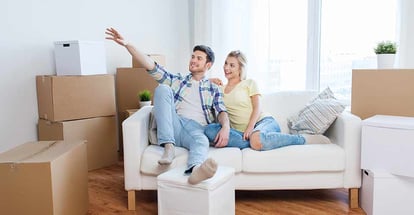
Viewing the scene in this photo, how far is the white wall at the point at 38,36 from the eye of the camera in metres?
2.95

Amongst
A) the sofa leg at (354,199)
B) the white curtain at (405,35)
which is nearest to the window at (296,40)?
the white curtain at (405,35)

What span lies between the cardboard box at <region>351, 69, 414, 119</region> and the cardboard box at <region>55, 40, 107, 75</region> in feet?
6.55

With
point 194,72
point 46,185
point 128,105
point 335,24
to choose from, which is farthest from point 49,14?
point 335,24

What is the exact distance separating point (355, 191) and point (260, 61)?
1.91m

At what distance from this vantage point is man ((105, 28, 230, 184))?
232cm

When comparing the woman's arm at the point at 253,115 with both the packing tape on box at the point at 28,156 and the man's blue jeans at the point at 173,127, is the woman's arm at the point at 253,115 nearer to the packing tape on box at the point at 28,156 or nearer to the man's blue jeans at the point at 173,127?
the man's blue jeans at the point at 173,127

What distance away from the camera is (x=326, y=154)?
228 cm

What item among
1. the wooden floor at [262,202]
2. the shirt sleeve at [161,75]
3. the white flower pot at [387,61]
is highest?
the white flower pot at [387,61]

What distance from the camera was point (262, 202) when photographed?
2.47 metres

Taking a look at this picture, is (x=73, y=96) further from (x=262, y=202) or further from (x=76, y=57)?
(x=262, y=202)

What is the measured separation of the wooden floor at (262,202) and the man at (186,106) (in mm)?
417

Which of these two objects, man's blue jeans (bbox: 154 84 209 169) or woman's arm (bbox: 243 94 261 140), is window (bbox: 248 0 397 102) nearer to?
woman's arm (bbox: 243 94 261 140)

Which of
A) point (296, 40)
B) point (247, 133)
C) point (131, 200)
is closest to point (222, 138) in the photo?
point (247, 133)

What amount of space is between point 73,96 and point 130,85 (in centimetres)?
70
